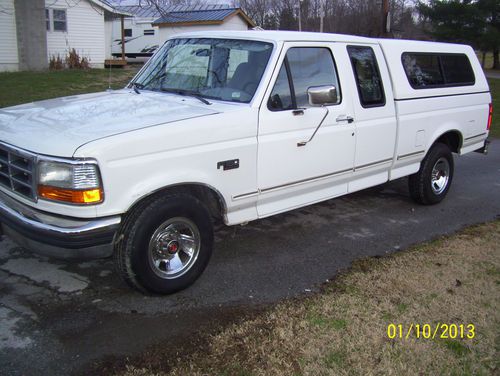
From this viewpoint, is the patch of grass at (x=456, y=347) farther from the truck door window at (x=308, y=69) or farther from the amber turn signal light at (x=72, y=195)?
the amber turn signal light at (x=72, y=195)

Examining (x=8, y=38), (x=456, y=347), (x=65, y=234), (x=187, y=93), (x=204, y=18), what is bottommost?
(x=456, y=347)

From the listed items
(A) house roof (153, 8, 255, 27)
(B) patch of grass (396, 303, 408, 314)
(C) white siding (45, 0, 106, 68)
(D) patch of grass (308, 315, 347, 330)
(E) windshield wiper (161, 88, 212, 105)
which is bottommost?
(B) patch of grass (396, 303, 408, 314)

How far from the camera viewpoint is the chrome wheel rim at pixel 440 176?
21.3 ft

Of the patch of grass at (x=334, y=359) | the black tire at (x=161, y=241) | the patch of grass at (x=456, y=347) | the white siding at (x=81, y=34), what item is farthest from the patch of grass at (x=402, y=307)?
the white siding at (x=81, y=34)

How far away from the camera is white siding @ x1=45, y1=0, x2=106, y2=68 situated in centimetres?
2330

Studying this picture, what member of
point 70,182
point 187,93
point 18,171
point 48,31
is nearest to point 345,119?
point 187,93

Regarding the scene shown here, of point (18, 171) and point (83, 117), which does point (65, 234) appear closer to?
point (18, 171)

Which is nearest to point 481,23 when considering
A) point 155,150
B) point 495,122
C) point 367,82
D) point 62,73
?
point 495,122

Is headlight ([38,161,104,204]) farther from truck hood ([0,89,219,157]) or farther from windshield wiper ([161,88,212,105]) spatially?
windshield wiper ([161,88,212,105])

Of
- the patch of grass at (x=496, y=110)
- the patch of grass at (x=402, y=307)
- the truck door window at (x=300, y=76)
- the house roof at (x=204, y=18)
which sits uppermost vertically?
the house roof at (x=204, y=18)

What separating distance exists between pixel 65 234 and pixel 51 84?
49.3ft

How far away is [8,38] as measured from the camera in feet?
69.9

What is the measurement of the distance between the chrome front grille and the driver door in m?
1.75
